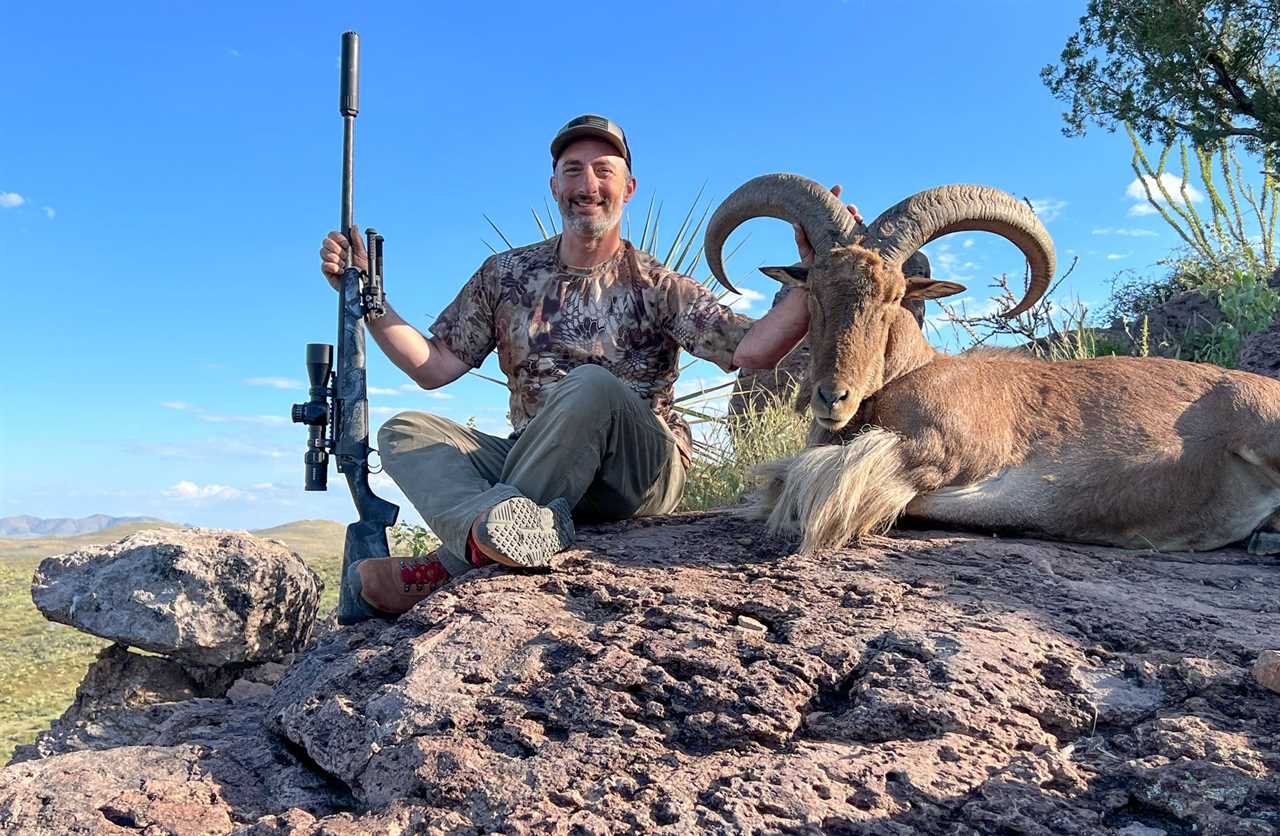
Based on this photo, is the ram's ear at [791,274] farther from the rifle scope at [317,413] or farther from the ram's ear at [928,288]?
the rifle scope at [317,413]

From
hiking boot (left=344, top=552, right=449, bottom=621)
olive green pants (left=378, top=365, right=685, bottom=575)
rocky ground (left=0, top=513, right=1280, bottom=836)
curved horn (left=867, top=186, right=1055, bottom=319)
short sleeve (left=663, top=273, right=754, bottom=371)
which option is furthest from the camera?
short sleeve (left=663, top=273, right=754, bottom=371)

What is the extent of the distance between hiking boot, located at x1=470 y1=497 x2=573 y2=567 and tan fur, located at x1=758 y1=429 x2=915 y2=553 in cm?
93

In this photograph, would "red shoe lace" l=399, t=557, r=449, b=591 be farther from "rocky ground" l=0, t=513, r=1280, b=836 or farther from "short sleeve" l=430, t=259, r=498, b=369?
"short sleeve" l=430, t=259, r=498, b=369

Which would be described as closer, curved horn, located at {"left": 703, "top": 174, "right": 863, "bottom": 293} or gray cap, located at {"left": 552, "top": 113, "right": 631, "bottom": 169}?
curved horn, located at {"left": 703, "top": 174, "right": 863, "bottom": 293}

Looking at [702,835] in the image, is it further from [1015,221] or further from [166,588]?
[166,588]

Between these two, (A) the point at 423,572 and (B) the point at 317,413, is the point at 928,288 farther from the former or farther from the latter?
(B) the point at 317,413

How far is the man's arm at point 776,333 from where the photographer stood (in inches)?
160

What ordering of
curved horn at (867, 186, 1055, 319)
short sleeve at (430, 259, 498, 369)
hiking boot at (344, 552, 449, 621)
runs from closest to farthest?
hiking boot at (344, 552, 449, 621)
curved horn at (867, 186, 1055, 319)
short sleeve at (430, 259, 498, 369)

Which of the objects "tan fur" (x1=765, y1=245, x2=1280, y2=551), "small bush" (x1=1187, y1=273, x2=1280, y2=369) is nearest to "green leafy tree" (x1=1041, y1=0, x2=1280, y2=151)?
"small bush" (x1=1187, y1=273, x2=1280, y2=369)

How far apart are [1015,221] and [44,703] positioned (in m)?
6.68

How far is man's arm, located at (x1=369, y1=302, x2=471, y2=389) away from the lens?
469 centimetres

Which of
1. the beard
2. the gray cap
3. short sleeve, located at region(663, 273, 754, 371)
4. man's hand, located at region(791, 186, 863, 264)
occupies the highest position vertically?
the gray cap

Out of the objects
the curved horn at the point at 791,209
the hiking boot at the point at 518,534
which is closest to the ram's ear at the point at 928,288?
the curved horn at the point at 791,209

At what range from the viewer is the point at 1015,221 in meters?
4.14
